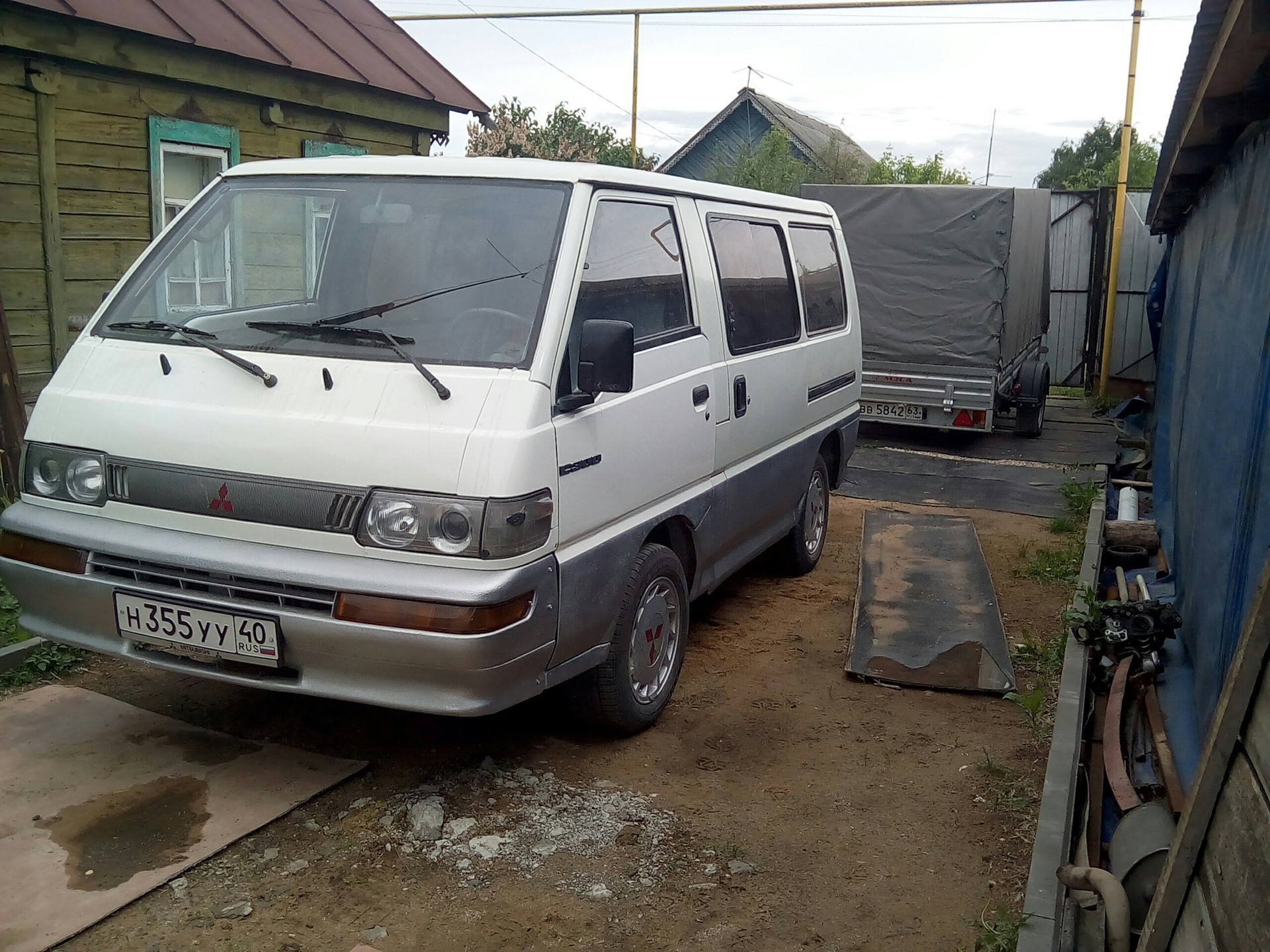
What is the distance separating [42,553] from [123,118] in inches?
208

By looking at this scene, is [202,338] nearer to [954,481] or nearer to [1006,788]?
[1006,788]

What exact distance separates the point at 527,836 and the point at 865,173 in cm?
2665

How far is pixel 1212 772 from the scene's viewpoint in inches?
92.6

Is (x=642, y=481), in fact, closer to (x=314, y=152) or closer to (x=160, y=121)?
(x=160, y=121)

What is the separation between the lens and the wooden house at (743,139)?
2862cm

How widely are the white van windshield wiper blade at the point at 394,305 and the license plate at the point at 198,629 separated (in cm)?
106

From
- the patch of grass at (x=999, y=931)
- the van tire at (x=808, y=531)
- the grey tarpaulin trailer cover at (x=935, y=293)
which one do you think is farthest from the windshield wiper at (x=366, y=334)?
the grey tarpaulin trailer cover at (x=935, y=293)

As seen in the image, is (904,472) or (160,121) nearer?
(160,121)

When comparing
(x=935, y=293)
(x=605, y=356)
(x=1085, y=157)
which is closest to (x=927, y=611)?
(x=605, y=356)

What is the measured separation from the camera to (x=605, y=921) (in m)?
3.12

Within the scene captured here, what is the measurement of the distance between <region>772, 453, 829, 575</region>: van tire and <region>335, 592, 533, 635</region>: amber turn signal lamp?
11.4ft

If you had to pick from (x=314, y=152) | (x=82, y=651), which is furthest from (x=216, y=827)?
(x=314, y=152)

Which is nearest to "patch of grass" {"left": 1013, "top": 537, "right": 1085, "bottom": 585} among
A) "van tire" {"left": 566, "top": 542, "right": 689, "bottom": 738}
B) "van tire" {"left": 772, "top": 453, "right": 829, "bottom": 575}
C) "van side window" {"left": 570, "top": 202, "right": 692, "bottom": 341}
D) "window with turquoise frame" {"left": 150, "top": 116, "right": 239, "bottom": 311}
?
"van tire" {"left": 772, "top": 453, "right": 829, "bottom": 575}

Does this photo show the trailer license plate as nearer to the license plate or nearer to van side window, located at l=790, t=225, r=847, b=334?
van side window, located at l=790, t=225, r=847, b=334
